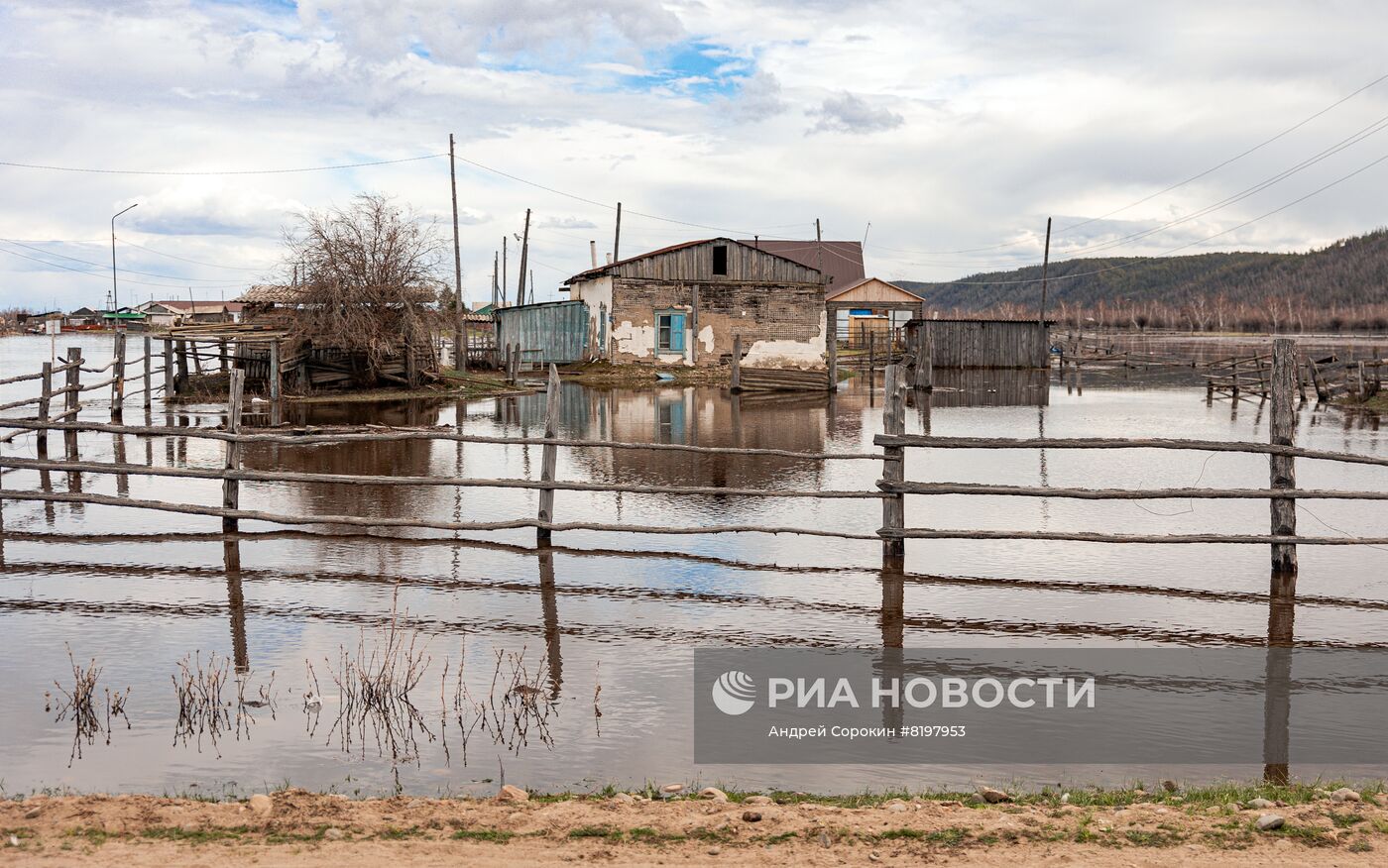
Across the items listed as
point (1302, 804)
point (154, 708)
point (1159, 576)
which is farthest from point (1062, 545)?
point (154, 708)

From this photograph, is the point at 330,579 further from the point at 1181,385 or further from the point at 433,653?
the point at 1181,385

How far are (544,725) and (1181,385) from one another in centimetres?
4051

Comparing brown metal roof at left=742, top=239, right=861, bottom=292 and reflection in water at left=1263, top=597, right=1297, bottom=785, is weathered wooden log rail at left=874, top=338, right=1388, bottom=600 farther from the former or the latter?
brown metal roof at left=742, top=239, right=861, bottom=292

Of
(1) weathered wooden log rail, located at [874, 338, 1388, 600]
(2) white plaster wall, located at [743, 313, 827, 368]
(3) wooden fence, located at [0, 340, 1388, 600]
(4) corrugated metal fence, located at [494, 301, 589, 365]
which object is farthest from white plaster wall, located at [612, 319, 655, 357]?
(1) weathered wooden log rail, located at [874, 338, 1388, 600]

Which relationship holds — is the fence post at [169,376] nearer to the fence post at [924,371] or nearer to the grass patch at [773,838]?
the fence post at [924,371]

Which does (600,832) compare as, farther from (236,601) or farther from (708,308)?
(708,308)

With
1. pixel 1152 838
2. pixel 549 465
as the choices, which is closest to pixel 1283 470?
pixel 1152 838

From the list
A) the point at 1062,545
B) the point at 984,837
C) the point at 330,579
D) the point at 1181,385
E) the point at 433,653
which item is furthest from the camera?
the point at 1181,385

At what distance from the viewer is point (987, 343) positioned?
4938cm

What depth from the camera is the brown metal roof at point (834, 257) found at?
6775 centimetres

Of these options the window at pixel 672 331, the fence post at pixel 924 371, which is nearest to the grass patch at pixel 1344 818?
the fence post at pixel 924 371

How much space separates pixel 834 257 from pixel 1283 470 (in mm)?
60200

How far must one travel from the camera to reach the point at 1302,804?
5.18 metres

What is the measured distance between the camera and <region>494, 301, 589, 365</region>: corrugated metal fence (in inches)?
1714
